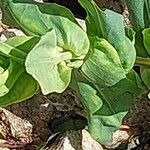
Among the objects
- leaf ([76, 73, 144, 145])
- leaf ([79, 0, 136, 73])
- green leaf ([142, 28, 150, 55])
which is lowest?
leaf ([76, 73, 144, 145])

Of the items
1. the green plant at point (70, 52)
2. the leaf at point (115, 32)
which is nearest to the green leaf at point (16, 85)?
the green plant at point (70, 52)

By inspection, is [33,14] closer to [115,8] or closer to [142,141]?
[115,8]

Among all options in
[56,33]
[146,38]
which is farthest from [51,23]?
[146,38]

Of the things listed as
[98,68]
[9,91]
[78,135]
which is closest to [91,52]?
[98,68]

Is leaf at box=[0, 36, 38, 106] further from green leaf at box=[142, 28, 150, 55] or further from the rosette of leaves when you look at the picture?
green leaf at box=[142, 28, 150, 55]

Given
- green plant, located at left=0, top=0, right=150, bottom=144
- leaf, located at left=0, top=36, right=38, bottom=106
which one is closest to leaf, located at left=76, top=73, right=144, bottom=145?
green plant, located at left=0, top=0, right=150, bottom=144

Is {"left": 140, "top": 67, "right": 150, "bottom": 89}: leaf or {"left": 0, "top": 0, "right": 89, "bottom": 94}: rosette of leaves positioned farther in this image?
{"left": 140, "top": 67, "right": 150, "bottom": 89}: leaf
